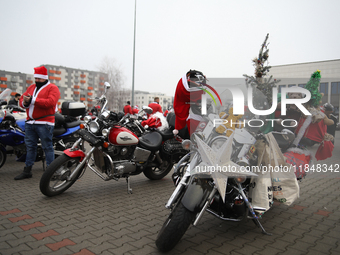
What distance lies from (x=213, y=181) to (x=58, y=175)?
2662 mm

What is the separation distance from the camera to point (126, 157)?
4586 mm

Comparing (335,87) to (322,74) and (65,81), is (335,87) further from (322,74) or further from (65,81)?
(65,81)

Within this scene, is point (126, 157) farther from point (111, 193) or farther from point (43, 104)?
point (43, 104)

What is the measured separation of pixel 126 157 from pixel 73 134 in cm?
230

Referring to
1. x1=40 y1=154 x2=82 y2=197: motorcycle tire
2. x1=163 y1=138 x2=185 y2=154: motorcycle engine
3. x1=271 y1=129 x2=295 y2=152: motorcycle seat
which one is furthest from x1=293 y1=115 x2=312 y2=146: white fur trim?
x1=40 y1=154 x2=82 y2=197: motorcycle tire

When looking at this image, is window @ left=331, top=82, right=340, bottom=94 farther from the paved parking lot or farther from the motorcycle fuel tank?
the motorcycle fuel tank

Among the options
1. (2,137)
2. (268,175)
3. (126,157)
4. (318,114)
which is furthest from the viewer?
(2,137)

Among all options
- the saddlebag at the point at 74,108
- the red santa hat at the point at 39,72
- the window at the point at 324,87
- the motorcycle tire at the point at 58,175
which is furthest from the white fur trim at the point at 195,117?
the red santa hat at the point at 39,72

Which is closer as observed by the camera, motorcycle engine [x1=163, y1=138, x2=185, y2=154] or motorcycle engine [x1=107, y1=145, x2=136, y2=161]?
motorcycle engine [x1=107, y1=145, x2=136, y2=161]

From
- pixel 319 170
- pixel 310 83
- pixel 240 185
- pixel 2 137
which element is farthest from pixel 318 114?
pixel 2 137

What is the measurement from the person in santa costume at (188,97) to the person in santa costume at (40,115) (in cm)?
302

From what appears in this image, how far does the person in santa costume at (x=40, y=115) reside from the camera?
4930 mm

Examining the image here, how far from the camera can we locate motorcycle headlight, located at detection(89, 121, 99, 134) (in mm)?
4262

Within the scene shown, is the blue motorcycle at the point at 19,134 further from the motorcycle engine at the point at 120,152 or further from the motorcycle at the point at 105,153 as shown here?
the motorcycle engine at the point at 120,152
